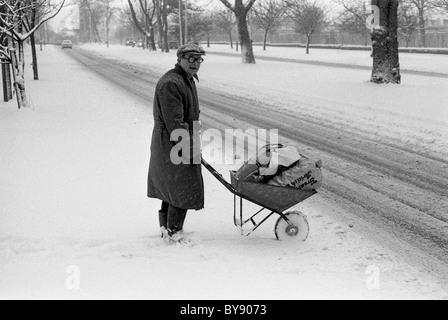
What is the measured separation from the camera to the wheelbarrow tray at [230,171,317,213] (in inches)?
198

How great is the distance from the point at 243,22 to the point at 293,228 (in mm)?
28208

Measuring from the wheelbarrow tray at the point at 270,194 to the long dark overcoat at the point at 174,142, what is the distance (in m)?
0.43

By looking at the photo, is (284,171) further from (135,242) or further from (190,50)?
(135,242)

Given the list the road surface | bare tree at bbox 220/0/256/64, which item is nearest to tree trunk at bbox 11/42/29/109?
the road surface

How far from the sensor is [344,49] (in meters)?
51.1

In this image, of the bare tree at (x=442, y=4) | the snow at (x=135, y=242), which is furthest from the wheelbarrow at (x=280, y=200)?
the bare tree at (x=442, y=4)

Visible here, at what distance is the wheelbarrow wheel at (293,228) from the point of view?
17.5ft

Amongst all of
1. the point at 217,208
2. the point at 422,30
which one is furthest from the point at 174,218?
the point at 422,30

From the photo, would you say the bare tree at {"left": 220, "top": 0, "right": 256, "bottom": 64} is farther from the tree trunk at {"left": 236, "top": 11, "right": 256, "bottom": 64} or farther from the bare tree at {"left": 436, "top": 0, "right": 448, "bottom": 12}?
the bare tree at {"left": 436, "top": 0, "right": 448, "bottom": 12}

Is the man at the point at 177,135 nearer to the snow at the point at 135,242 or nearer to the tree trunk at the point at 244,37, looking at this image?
the snow at the point at 135,242

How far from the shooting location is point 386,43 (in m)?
18.6
